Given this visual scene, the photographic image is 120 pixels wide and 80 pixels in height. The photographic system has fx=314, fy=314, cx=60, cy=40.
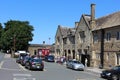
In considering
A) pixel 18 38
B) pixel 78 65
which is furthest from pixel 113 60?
pixel 18 38

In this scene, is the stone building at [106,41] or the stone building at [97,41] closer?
the stone building at [106,41]

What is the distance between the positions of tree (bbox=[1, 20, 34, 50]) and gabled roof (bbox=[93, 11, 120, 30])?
4997cm

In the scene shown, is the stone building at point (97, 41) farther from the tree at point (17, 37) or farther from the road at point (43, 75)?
the tree at point (17, 37)

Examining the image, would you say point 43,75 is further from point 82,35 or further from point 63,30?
point 63,30

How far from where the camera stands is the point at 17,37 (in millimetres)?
99438

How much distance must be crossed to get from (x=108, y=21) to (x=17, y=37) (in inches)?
2178

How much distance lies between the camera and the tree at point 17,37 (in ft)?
326

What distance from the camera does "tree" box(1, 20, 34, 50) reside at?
99.4 meters

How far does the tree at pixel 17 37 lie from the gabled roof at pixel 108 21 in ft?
164

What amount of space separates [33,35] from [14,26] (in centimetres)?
788

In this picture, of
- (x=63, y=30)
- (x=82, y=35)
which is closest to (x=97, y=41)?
(x=82, y=35)

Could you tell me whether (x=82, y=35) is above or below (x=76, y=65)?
above

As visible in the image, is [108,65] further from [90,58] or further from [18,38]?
[18,38]

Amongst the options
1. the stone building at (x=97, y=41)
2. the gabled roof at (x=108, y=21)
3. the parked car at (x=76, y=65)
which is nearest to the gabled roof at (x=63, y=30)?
the stone building at (x=97, y=41)
